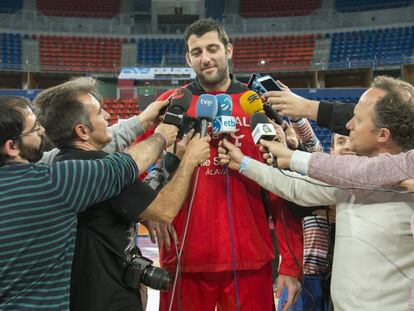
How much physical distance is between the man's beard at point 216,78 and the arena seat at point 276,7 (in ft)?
53.3

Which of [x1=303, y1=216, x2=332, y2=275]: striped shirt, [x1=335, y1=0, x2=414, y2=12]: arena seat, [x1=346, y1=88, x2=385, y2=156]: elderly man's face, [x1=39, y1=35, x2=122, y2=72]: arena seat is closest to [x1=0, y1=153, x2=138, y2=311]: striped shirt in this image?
[x1=346, y1=88, x2=385, y2=156]: elderly man's face

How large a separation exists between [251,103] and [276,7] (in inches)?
661

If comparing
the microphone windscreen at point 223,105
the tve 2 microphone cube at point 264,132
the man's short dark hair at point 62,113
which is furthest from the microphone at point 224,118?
the man's short dark hair at point 62,113

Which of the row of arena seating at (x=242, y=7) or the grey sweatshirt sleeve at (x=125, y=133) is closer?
the grey sweatshirt sleeve at (x=125, y=133)

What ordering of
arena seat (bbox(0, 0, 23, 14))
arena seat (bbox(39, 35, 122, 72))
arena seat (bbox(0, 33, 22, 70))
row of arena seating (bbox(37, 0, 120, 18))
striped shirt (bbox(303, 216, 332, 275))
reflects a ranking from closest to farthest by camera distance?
1. striped shirt (bbox(303, 216, 332, 275))
2. arena seat (bbox(0, 33, 22, 70))
3. arena seat (bbox(39, 35, 122, 72))
4. arena seat (bbox(0, 0, 23, 14))
5. row of arena seating (bbox(37, 0, 120, 18))

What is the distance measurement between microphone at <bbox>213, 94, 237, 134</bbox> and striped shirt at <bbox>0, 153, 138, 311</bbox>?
0.52m

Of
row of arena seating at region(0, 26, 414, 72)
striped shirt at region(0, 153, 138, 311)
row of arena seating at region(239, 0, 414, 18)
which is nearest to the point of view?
striped shirt at region(0, 153, 138, 311)

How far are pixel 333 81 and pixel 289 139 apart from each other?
564 inches

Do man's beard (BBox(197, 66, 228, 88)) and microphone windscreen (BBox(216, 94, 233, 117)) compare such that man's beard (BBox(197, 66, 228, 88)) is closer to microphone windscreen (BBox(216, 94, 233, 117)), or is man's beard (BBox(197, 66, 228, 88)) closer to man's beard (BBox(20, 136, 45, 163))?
microphone windscreen (BBox(216, 94, 233, 117))

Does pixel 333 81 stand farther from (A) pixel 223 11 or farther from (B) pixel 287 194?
(B) pixel 287 194

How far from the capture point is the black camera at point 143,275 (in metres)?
1.26

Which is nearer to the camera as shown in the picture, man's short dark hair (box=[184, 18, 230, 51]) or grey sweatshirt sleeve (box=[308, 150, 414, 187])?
grey sweatshirt sleeve (box=[308, 150, 414, 187])

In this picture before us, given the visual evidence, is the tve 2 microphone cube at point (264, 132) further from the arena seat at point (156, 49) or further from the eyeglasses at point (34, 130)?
the arena seat at point (156, 49)

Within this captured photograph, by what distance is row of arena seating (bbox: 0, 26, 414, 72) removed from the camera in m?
14.4
